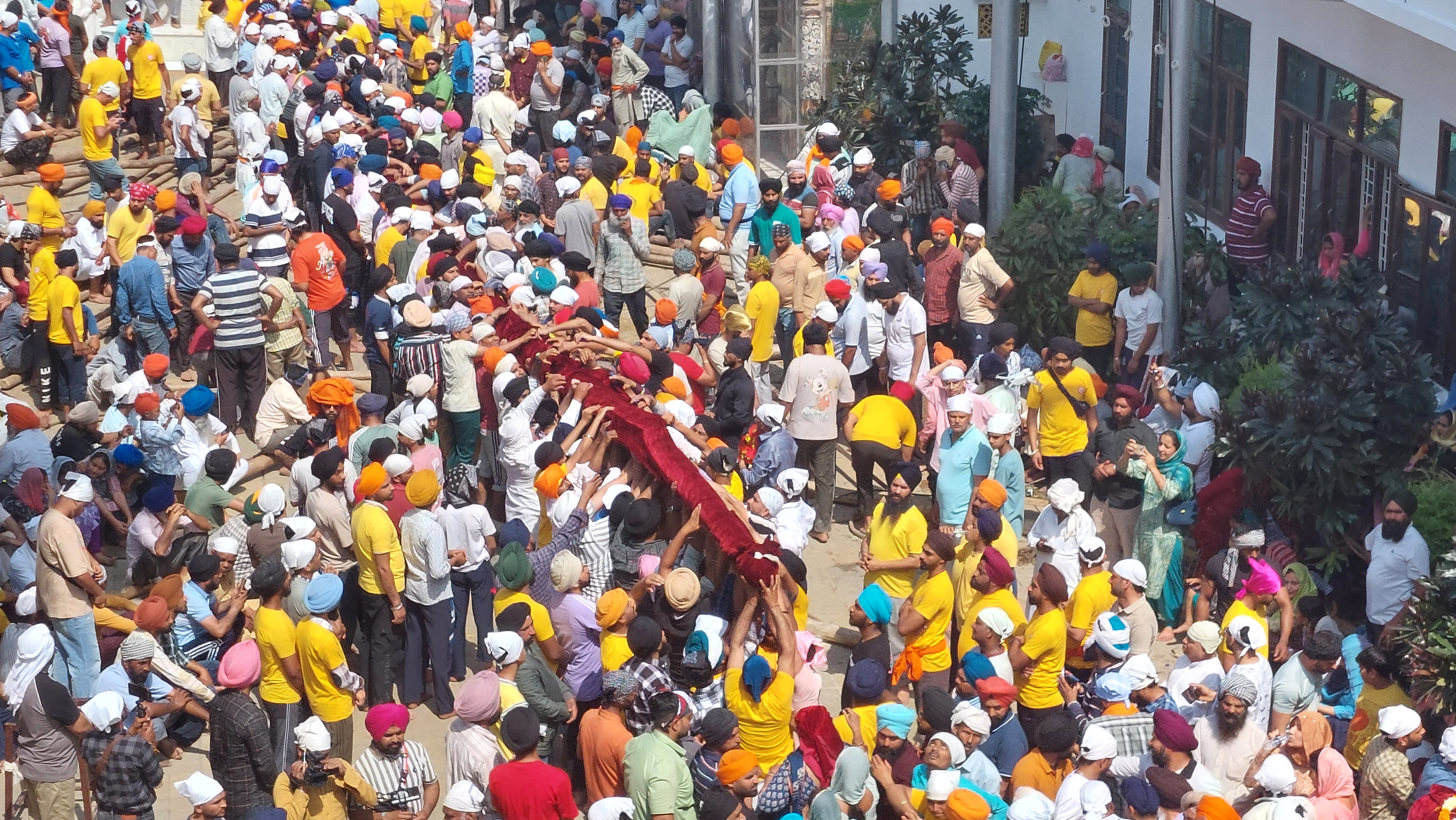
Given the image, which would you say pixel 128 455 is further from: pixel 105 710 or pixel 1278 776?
pixel 1278 776

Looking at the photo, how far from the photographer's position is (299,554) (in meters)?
8.94

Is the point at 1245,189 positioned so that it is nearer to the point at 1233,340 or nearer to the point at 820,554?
the point at 1233,340

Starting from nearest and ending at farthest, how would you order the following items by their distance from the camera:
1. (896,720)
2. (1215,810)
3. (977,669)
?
(1215,810)
(896,720)
(977,669)

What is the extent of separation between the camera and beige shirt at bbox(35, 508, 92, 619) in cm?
955

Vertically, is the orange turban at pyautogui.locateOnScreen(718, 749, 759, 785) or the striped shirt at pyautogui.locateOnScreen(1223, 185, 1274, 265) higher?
the striped shirt at pyautogui.locateOnScreen(1223, 185, 1274, 265)

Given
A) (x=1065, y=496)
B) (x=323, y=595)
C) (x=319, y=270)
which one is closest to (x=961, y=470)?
(x=1065, y=496)

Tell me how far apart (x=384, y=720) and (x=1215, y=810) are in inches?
138

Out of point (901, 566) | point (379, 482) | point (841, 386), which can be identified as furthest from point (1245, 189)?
point (379, 482)

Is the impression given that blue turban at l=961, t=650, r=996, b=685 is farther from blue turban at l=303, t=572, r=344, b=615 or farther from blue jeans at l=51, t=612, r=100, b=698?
blue jeans at l=51, t=612, r=100, b=698

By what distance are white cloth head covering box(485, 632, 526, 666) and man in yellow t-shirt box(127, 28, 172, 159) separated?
38.7 feet

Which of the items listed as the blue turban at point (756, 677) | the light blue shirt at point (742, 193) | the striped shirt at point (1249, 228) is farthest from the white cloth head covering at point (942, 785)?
the light blue shirt at point (742, 193)

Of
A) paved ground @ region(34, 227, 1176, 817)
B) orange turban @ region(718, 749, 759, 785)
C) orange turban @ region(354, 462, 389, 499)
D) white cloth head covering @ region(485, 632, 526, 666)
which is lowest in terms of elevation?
paved ground @ region(34, 227, 1176, 817)

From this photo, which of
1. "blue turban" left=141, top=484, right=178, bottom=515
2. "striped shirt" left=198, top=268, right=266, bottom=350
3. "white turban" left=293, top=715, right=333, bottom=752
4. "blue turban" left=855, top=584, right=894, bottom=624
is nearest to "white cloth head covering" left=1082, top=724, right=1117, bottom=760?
"blue turban" left=855, top=584, right=894, bottom=624

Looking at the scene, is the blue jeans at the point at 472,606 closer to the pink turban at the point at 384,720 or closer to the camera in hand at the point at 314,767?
the pink turban at the point at 384,720
